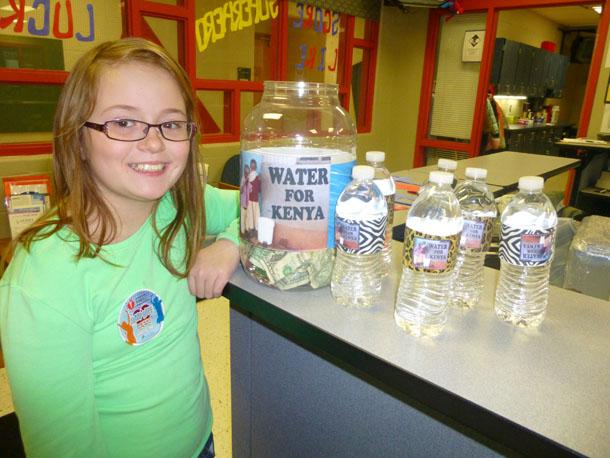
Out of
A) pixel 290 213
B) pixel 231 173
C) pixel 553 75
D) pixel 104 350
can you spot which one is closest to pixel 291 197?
pixel 290 213

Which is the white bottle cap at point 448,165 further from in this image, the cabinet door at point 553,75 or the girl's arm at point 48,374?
the cabinet door at point 553,75

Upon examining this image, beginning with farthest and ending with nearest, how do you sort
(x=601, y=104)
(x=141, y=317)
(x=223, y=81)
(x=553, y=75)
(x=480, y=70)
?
(x=553, y=75) → (x=480, y=70) → (x=601, y=104) → (x=223, y=81) → (x=141, y=317)

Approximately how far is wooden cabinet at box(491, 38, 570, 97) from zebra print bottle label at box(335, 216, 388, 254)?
5965 millimetres

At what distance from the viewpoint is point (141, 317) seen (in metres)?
0.95

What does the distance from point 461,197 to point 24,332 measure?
3.06ft

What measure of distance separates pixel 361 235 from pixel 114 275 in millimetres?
505

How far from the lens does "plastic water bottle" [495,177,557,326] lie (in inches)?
30.2

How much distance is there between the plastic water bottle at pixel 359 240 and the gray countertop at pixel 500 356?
3 cm

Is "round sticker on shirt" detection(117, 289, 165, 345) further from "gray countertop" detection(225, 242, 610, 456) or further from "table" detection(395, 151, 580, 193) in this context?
"table" detection(395, 151, 580, 193)

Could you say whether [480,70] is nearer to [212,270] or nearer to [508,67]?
[508,67]

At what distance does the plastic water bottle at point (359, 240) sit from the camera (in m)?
0.83

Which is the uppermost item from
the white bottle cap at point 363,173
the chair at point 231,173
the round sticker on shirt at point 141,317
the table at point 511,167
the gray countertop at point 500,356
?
the white bottle cap at point 363,173

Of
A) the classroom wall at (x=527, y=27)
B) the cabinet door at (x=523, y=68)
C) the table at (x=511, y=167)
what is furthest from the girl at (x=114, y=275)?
the classroom wall at (x=527, y=27)

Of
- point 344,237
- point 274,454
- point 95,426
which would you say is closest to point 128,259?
point 95,426
